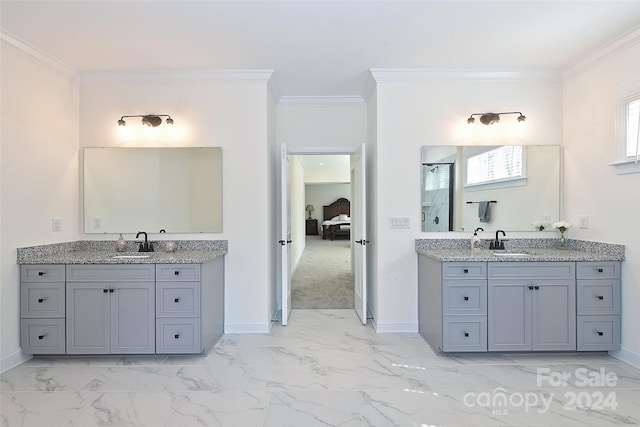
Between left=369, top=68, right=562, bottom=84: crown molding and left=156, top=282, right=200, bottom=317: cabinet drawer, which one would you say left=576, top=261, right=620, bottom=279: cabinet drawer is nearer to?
left=369, top=68, right=562, bottom=84: crown molding

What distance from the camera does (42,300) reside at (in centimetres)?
277

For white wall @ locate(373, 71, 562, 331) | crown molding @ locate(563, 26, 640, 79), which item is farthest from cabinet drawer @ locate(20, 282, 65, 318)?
crown molding @ locate(563, 26, 640, 79)

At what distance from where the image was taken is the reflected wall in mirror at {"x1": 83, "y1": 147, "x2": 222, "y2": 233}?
341 cm

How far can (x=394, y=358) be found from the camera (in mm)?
2844

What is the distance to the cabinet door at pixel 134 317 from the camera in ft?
9.12

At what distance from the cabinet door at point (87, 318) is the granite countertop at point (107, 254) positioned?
0.72ft

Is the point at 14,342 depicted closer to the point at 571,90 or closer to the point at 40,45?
the point at 40,45

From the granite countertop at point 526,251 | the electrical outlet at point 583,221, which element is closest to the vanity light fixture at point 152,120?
the granite countertop at point 526,251

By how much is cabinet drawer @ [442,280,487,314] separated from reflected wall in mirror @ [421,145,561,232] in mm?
778

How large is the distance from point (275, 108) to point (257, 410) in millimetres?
3106

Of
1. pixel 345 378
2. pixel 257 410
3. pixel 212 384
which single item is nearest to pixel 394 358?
pixel 345 378

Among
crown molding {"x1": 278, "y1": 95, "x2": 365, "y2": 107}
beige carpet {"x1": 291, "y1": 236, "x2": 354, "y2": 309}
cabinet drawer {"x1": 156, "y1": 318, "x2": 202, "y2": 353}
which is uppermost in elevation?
crown molding {"x1": 278, "y1": 95, "x2": 365, "y2": 107}

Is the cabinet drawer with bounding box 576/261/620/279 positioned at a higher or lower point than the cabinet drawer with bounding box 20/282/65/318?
higher

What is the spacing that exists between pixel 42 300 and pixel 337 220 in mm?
11126
